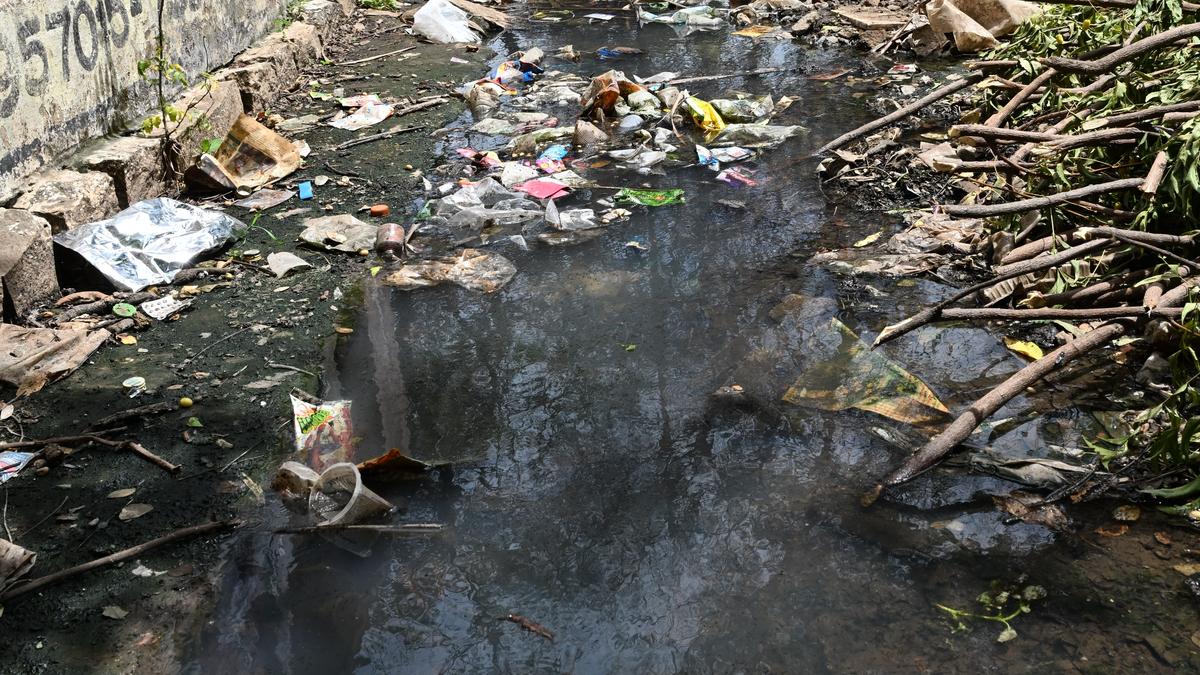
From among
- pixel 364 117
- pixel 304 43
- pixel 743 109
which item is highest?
pixel 304 43

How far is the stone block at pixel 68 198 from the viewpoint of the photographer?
3422 mm

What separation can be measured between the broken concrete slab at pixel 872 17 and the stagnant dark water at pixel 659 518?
15.2ft

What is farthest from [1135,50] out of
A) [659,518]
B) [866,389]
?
[659,518]

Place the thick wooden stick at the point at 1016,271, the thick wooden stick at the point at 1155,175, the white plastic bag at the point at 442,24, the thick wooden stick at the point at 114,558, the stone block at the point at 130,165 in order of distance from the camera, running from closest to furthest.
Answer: the thick wooden stick at the point at 114,558
the thick wooden stick at the point at 1016,271
the thick wooden stick at the point at 1155,175
the stone block at the point at 130,165
the white plastic bag at the point at 442,24

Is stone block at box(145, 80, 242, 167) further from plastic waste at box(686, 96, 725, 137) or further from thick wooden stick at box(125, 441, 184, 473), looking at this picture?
plastic waste at box(686, 96, 725, 137)

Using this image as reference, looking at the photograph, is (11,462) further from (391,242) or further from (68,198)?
(391,242)

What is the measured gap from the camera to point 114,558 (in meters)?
2.11

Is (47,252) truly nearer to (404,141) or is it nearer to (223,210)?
(223,210)

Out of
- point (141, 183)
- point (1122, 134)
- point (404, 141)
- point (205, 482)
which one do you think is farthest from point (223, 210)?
point (1122, 134)

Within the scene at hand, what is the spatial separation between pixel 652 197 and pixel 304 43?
3.54 metres

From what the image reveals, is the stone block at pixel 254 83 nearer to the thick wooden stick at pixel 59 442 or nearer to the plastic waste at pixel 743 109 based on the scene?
the plastic waste at pixel 743 109

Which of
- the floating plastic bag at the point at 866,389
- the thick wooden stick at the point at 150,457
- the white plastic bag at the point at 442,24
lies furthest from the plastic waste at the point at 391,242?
the white plastic bag at the point at 442,24

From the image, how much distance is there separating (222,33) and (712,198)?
317 centimetres

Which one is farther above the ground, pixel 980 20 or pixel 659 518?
pixel 980 20
